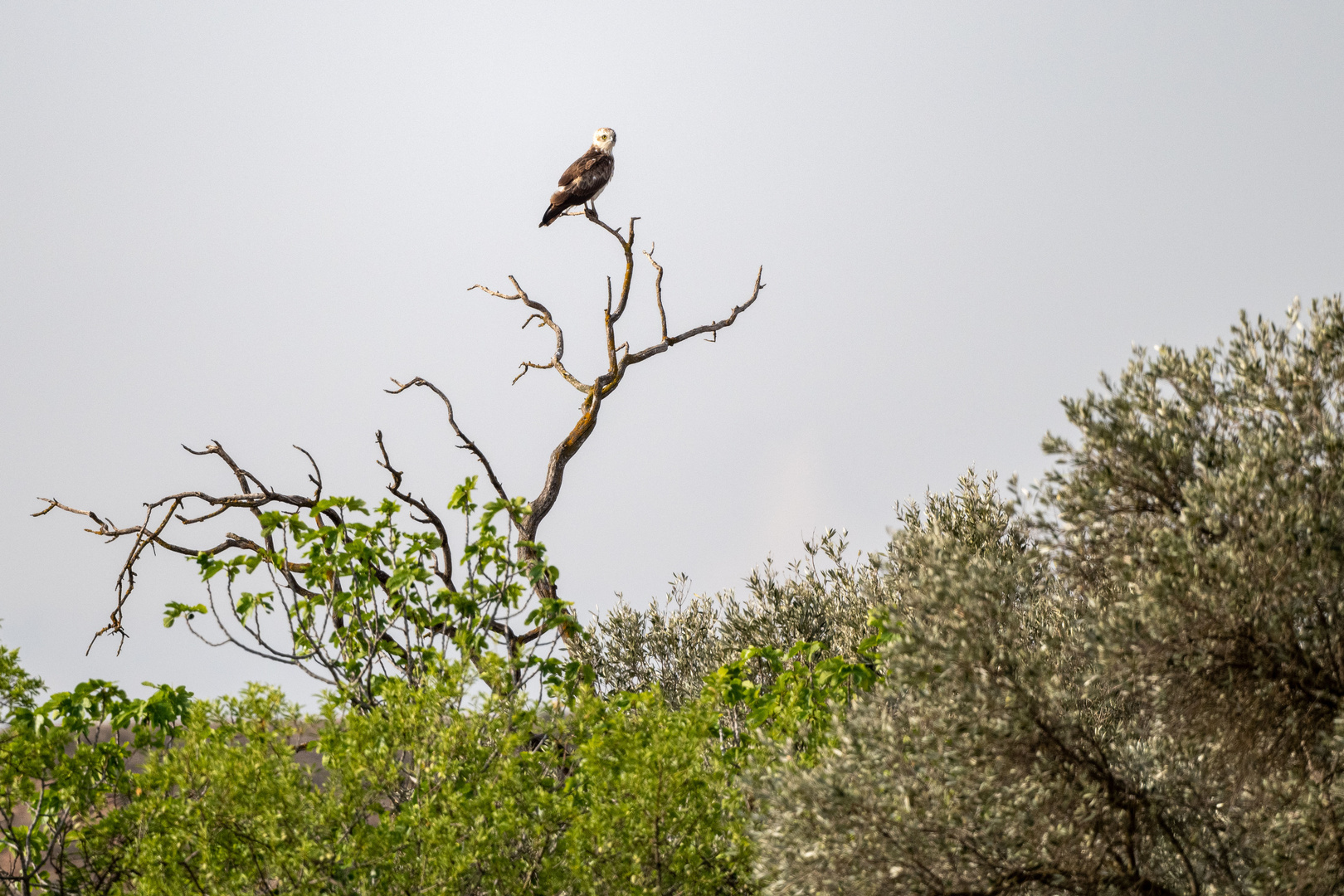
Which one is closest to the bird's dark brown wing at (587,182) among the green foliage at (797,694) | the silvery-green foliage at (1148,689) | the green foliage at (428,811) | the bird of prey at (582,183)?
the bird of prey at (582,183)

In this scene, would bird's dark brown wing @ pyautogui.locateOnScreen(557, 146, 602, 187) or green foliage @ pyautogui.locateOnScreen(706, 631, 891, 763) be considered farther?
bird's dark brown wing @ pyautogui.locateOnScreen(557, 146, 602, 187)

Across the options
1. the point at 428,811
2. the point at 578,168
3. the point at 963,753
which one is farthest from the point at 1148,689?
the point at 578,168

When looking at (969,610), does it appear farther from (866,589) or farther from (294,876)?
(866,589)

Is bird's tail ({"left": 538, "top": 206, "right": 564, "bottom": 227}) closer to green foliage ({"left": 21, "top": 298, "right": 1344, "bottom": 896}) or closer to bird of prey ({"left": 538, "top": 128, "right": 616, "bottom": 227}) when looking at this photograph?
bird of prey ({"left": 538, "top": 128, "right": 616, "bottom": 227})

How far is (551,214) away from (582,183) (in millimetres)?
629

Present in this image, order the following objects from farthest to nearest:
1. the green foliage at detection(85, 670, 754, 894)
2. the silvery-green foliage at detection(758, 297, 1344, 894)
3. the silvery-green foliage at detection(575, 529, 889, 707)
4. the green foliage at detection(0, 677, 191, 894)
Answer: the silvery-green foliage at detection(575, 529, 889, 707), the green foliage at detection(0, 677, 191, 894), the green foliage at detection(85, 670, 754, 894), the silvery-green foliage at detection(758, 297, 1344, 894)

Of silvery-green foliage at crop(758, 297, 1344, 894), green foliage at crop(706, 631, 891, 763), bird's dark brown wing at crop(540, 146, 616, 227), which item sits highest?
bird's dark brown wing at crop(540, 146, 616, 227)

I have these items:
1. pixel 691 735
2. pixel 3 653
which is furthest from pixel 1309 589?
pixel 3 653

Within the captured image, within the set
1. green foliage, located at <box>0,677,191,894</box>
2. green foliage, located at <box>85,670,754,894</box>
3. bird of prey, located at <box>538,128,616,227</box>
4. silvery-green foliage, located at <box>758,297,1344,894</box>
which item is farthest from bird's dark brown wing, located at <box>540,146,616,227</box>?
silvery-green foliage, located at <box>758,297,1344,894</box>

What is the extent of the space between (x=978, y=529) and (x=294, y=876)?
11510 millimetres

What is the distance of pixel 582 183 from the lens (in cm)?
1448

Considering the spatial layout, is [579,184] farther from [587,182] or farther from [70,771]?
[70,771]

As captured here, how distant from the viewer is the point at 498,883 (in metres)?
6.05

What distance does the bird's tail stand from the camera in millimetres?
14469
